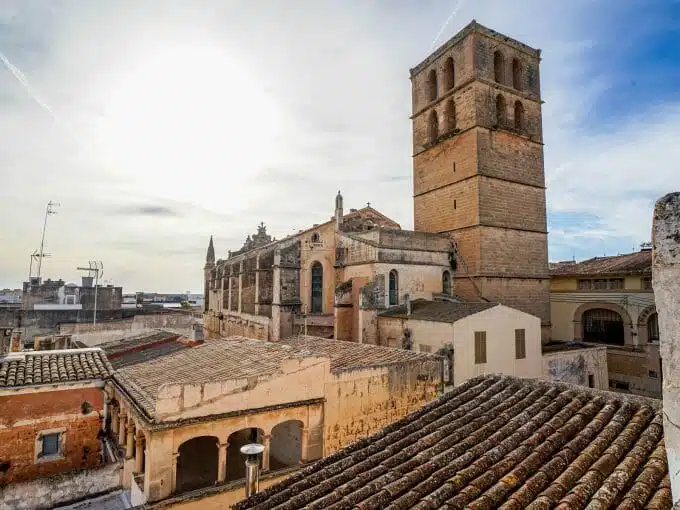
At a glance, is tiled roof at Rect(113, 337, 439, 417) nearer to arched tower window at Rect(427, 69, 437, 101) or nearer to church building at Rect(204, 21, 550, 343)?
church building at Rect(204, 21, 550, 343)

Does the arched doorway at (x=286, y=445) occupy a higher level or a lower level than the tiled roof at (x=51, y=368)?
lower

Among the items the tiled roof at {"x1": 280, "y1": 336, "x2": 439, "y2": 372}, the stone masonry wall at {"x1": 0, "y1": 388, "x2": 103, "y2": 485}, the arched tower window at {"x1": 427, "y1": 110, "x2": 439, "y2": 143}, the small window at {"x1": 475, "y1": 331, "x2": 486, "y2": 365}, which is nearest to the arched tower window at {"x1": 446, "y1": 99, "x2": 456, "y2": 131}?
the arched tower window at {"x1": 427, "y1": 110, "x2": 439, "y2": 143}

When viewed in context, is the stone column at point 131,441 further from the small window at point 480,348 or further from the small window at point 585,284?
the small window at point 585,284

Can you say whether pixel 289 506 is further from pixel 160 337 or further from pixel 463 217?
pixel 160 337

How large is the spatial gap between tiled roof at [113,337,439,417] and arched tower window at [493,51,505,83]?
19.4 meters

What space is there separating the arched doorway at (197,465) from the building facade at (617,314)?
21.0 m

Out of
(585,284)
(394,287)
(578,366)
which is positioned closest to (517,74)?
(585,284)

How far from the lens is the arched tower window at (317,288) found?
2588 cm

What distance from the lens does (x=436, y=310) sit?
1966 centimetres

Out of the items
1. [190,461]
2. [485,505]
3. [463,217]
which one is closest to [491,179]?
[463,217]

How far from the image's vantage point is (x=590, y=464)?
4.27 m

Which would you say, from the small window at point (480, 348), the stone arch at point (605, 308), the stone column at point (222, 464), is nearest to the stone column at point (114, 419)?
the stone column at point (222, 464)

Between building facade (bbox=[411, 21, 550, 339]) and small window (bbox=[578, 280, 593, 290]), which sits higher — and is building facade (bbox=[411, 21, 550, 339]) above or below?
above

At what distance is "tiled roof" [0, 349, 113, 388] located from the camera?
1109 centimetres
